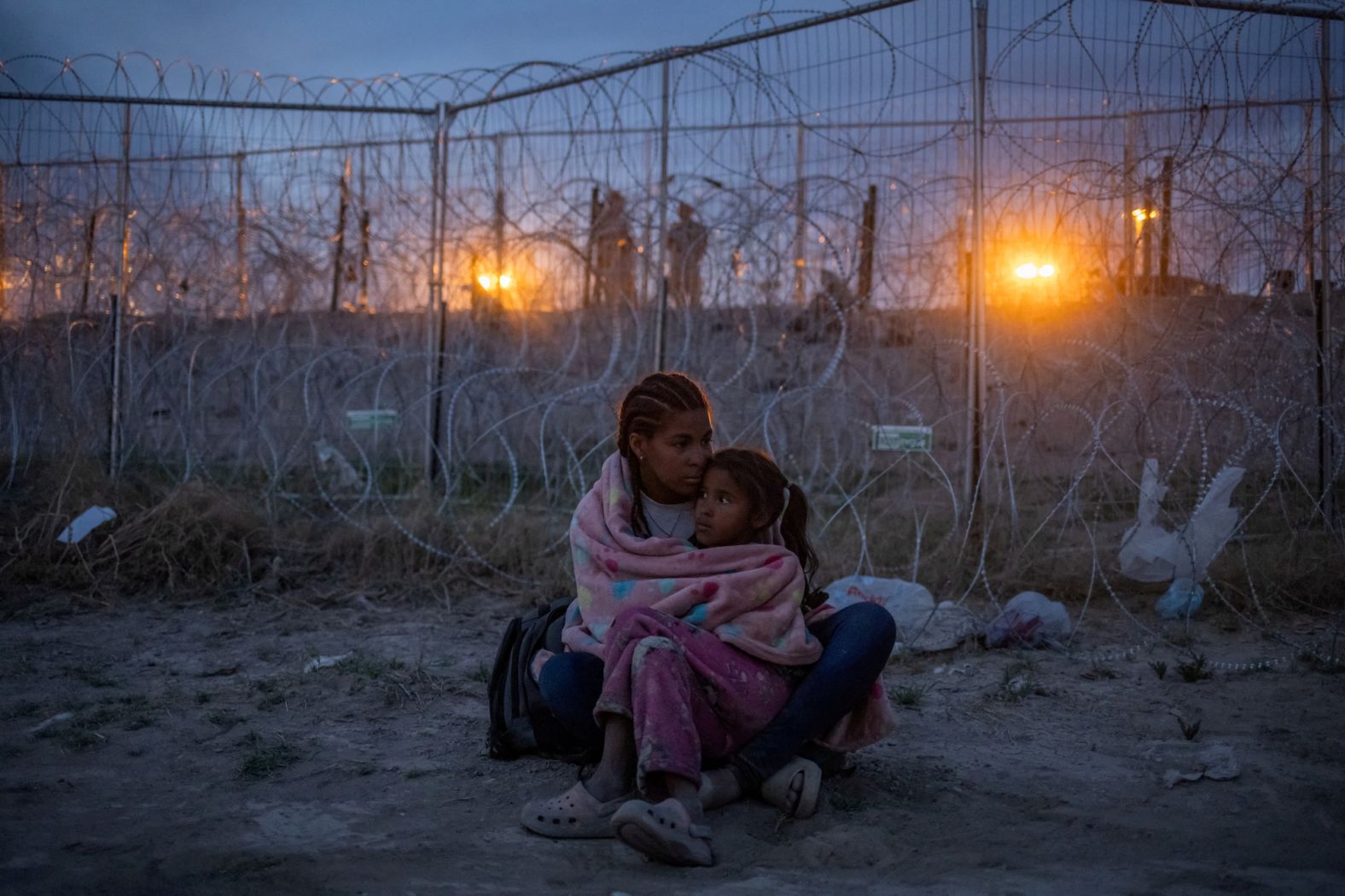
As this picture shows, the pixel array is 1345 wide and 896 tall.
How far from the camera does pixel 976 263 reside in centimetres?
502

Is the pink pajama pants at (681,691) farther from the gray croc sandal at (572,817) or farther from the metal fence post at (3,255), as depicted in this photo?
the metal fence post at (3,255)

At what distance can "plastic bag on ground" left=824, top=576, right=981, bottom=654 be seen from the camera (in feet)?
13.5

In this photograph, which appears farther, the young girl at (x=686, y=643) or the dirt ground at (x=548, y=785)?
the young girl at (x=686, y=643)

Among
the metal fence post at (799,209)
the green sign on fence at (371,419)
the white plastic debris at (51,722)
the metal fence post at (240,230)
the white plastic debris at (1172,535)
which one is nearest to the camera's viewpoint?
the white plastic debris at (51,722)

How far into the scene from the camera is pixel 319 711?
328cm

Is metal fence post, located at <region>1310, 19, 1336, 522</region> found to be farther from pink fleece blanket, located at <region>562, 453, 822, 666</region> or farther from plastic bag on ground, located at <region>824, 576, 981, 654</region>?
pink fleece blanket, located at <region>562, 453, 822, 666</region>

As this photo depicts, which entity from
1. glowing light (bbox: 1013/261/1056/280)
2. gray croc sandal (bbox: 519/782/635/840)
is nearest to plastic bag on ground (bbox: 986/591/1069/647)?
gray croc sandal (bbox: 519/782/635/840)

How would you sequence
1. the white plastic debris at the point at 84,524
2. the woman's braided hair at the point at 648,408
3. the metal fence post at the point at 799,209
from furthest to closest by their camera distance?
the metal fence post at the point at 799,209, the white plastic debris at the point at 84,524, the woman's braided hair at the point at 648,408

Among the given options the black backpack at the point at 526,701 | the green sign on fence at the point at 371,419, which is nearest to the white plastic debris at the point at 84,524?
the green sign on fence at the point at 371,419

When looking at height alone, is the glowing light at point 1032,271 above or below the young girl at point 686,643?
above

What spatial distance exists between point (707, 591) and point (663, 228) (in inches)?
156

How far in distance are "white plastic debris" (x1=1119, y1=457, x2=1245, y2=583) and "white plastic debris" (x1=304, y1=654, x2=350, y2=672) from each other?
332cm

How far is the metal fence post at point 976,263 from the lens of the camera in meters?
4.93

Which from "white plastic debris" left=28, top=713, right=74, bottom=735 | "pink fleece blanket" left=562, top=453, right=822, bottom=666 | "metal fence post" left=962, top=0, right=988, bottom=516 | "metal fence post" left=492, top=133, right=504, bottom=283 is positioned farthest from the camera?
"metal fence post" left=492, top=133, right=504, bottom=283
